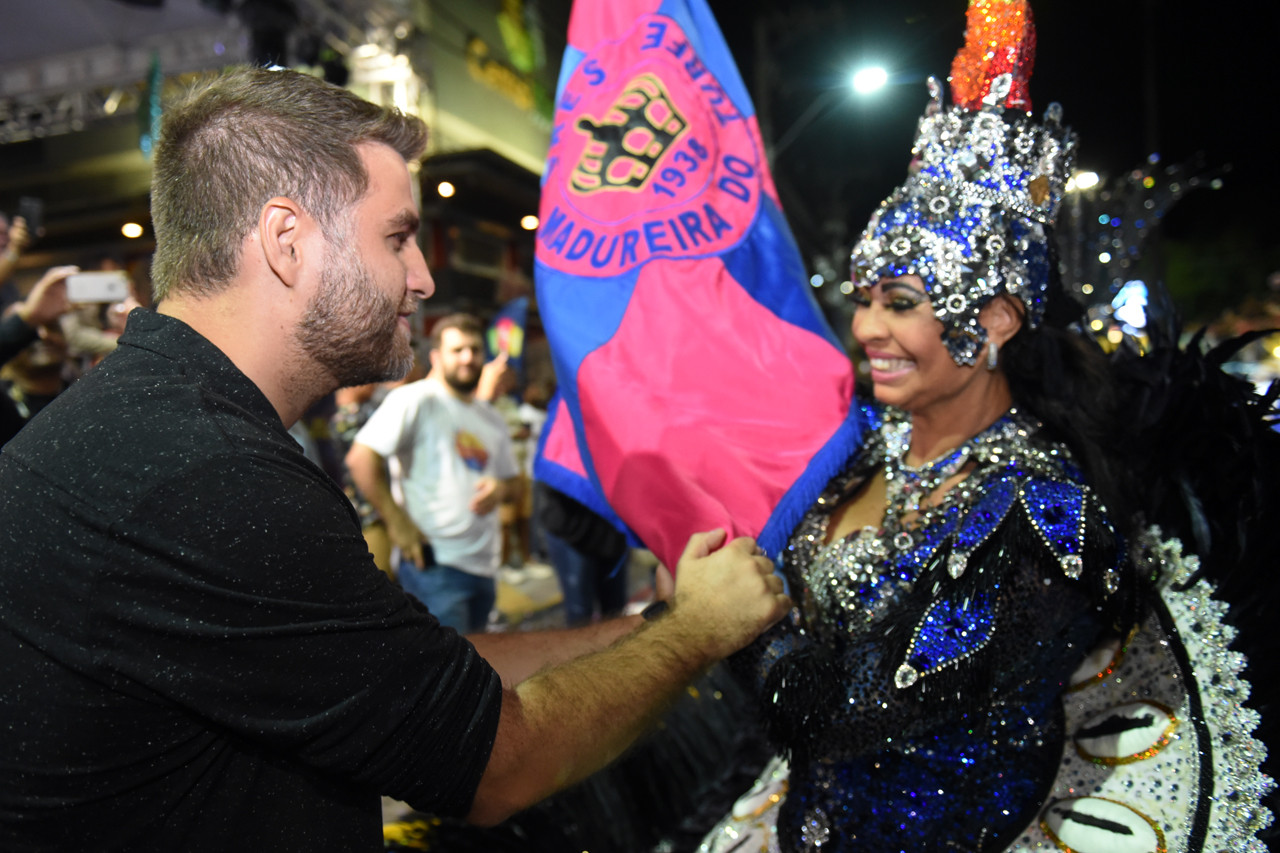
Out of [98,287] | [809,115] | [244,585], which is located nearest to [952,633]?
[244,585]

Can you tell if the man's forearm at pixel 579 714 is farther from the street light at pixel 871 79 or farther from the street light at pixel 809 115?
the street light at pixel 809 115

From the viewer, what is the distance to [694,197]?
7.31 feet

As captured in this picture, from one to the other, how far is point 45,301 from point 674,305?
247cm

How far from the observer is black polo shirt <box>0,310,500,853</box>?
1084 mm

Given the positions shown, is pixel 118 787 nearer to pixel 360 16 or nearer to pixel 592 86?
pixel 592 86

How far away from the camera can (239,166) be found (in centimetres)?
134

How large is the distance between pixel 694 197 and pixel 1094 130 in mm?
1130

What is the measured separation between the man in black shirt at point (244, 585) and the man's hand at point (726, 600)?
0.17 metres

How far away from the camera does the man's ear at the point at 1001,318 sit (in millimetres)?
1843

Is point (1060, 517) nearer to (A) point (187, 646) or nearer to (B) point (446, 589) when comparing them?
(A) point (187, 646)

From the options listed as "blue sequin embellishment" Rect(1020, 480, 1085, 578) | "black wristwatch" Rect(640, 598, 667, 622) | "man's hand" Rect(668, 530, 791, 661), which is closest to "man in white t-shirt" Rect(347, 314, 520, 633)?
"black wristwatch" Rect(640, 598, 667, 622)

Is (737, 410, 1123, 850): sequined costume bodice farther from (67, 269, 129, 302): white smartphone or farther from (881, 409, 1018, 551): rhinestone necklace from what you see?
(67, 269, 129, 302): white smartphone

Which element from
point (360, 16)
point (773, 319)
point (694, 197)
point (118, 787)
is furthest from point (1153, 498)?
point (360, 16)

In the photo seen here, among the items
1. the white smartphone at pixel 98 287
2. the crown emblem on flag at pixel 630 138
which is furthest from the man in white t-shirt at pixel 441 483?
the crown emblem on flag at pixel 630 138
